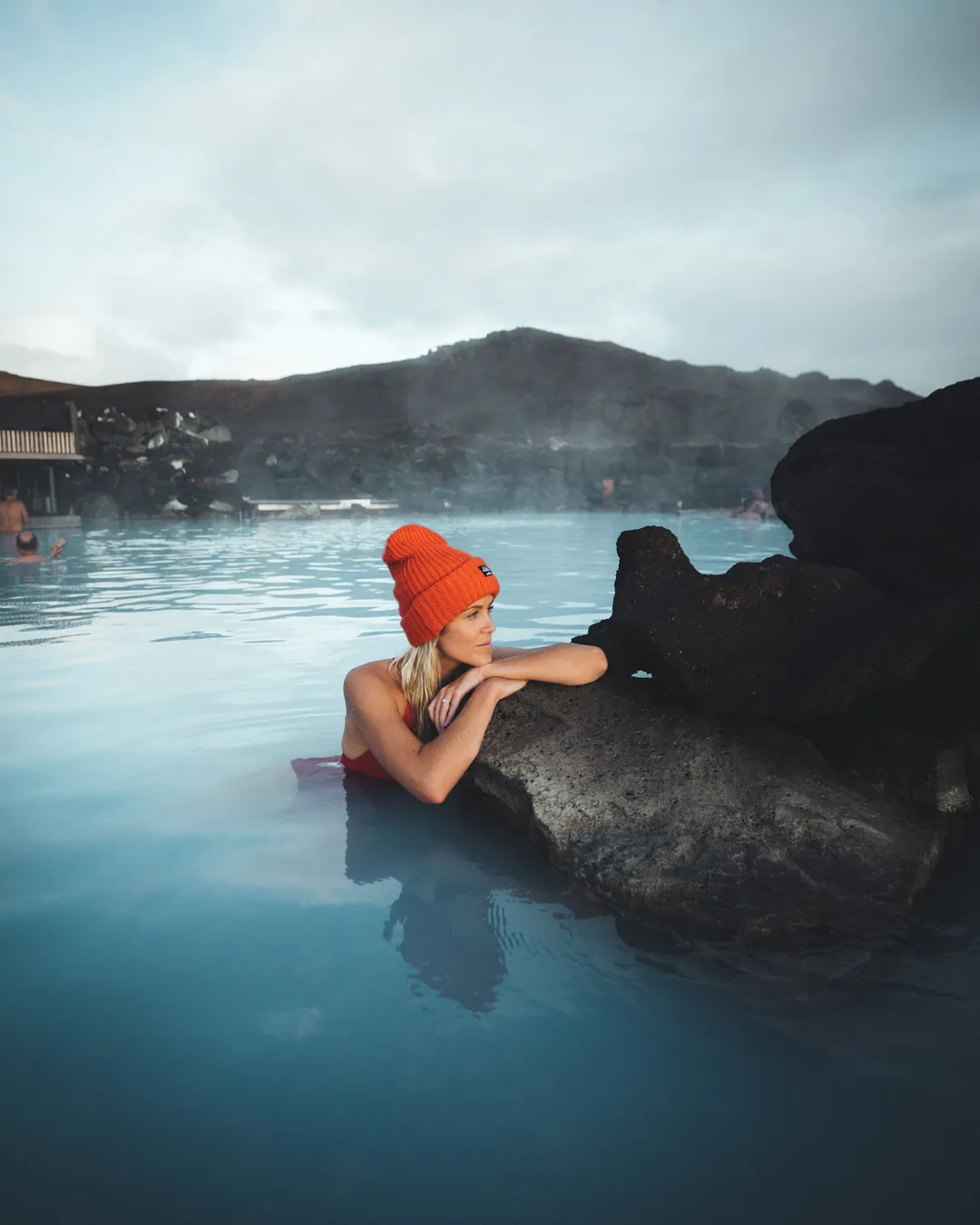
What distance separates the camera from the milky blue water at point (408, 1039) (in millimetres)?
1686

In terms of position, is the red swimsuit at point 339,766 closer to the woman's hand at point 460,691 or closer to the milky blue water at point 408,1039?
the milky blue water at point 408,1039

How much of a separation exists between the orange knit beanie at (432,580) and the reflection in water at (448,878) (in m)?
0.77

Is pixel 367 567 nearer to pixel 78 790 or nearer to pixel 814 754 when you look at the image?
pixel 78 790

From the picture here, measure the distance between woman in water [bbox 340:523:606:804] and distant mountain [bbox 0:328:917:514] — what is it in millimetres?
20231

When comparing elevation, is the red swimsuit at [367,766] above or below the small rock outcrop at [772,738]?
below

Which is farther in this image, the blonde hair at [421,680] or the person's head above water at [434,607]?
the blonde hair at [421,680]

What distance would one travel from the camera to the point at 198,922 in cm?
275

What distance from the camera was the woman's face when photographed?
3.27 meters

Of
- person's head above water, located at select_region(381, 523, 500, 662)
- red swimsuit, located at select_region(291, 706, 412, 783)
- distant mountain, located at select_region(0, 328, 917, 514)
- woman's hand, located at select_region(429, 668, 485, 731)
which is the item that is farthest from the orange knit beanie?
distant mountain, located at select_region(0, 328, 917, 514)

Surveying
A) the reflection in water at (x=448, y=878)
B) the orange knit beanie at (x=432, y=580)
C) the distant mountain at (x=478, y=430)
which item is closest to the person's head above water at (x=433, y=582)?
the orange knit beanie at (x=432, y=580)

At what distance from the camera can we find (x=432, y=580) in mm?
3184

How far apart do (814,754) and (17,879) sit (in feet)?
9.12

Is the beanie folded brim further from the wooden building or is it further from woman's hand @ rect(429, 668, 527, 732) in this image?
the wooden building

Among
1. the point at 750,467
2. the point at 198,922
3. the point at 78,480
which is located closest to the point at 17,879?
the point at 198,922
